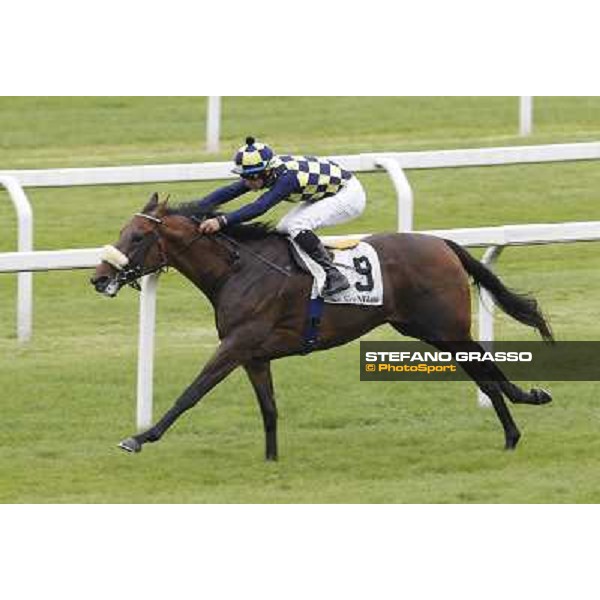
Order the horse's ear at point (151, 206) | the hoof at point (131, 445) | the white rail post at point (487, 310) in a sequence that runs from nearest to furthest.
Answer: the hoof at point (131, 445), the horse's ear at point (151, 206), the white rail post at point (487, 310)

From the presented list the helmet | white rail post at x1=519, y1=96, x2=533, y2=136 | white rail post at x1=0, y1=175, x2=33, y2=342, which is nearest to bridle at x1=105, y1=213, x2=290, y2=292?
the helmet

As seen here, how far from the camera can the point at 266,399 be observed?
10.8 meters

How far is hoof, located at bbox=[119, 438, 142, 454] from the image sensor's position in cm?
1012

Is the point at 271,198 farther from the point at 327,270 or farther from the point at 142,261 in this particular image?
the point at 142,261

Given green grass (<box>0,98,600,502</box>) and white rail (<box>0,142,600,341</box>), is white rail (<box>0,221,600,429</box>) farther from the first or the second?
white rail (<box>0,142,600,341</box>)

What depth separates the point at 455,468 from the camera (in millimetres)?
10445

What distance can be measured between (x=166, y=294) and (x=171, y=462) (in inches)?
164

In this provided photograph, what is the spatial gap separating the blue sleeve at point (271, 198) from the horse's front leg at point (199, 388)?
648 mm

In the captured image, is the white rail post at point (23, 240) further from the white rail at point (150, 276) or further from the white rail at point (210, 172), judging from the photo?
the white rail at point (150, 276)

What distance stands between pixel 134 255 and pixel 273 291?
75 cm

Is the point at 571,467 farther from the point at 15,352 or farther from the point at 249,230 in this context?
the point at 15,352

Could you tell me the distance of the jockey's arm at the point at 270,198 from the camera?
34.6 ft

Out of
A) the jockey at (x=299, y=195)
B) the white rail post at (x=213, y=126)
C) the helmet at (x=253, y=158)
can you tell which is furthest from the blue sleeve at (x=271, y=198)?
the white rail post at (x=213, y=126)
